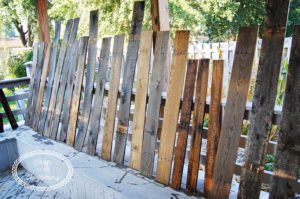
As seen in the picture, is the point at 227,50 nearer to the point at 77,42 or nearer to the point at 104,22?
the point at 77,42

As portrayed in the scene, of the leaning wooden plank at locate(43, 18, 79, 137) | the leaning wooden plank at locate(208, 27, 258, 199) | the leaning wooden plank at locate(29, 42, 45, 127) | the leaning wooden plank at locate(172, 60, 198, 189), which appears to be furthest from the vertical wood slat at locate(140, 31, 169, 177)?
the leaning wooden plank at locate(29, 42, 45, 127)

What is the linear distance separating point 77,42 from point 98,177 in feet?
3.99

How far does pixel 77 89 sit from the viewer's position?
92.1 inches

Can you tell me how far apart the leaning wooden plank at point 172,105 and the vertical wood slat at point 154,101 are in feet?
0.26

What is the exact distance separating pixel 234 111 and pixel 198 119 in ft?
0.75

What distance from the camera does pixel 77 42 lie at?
237 centimetres

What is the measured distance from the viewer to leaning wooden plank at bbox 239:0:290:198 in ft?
4.11

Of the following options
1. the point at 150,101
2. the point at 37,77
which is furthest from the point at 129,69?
the point at 37,77

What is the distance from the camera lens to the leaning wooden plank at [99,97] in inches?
83.0

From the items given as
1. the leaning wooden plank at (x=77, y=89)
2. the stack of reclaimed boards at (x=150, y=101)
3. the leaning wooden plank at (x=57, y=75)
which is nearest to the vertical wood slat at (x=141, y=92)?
the stack of reclaimed boards at (x=150, y=101)

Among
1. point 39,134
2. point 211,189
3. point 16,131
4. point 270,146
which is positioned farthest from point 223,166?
point 16,131

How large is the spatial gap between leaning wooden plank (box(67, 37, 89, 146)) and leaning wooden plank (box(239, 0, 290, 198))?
1494 mm

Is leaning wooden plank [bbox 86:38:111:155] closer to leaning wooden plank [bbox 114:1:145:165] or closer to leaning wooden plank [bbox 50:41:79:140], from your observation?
leaning wooden plank [bbox 114:1:145:165]

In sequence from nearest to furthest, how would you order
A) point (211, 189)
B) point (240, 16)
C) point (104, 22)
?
point (211, 189)
point (104, 22)
point (240, 16)
